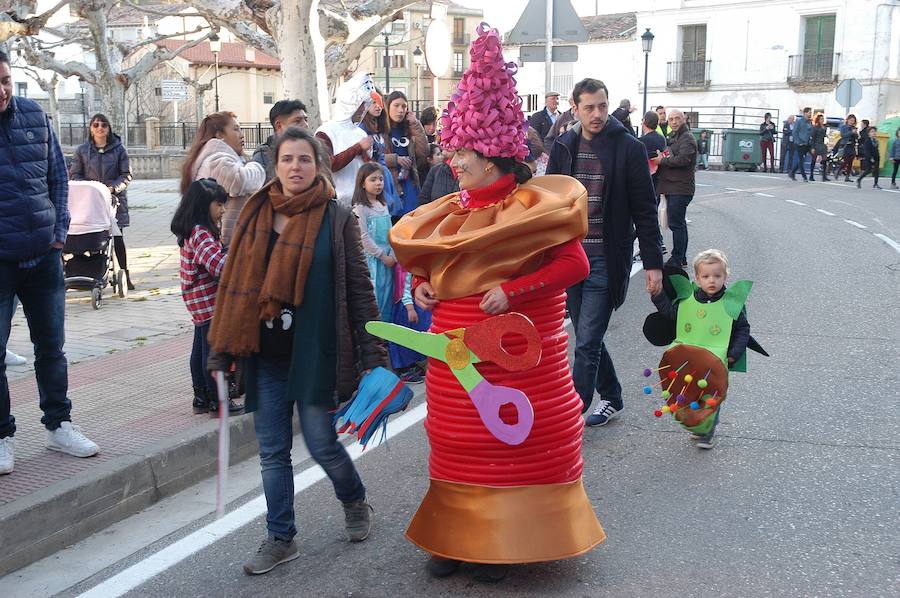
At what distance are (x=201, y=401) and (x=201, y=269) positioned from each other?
0.85 meters

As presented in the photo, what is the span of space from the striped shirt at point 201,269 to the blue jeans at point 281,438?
1.53 metres

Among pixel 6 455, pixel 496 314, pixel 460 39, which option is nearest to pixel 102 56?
pixel 6 455

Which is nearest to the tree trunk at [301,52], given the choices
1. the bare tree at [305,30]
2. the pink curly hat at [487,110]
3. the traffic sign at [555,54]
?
the bare tree at [305,30]

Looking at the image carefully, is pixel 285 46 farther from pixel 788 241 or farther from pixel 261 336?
pixel 261 336

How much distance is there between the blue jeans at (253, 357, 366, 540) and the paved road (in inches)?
8.8

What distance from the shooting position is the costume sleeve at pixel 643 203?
550cm

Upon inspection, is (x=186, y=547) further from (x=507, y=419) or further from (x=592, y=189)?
(x=592, y=189)

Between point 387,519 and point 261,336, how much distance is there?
1126mm

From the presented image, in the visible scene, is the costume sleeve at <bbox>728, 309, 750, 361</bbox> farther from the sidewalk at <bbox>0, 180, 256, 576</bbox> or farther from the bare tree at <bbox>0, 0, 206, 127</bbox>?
the bare tree at <bbox>0, 0, 206, 127</bbox>

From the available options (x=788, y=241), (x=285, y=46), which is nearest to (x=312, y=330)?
(x=285, y=46)

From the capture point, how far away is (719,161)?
131 feet

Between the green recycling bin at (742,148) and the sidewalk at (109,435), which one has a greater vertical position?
the green recycling bin at (742,148)

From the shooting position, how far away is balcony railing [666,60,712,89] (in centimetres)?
4975

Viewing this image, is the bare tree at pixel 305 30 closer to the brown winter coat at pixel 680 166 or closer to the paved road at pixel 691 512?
the brown winter coat at pixel 680 166
